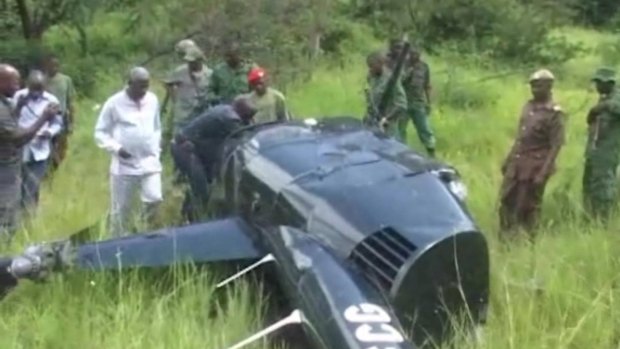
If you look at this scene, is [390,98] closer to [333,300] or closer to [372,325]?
[333,300]

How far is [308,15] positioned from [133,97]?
32.5 ft

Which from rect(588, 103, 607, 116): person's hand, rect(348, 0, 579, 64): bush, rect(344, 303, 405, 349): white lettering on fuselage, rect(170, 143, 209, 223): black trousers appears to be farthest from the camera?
rect(348, 0, 579, 64): bush

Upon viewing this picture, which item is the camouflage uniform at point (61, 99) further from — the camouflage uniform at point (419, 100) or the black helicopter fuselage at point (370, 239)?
the black helicopter fuselage at point (370, 239)

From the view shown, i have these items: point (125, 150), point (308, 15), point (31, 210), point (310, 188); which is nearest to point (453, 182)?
point (310, 188)

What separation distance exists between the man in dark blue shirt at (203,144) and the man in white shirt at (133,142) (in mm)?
201

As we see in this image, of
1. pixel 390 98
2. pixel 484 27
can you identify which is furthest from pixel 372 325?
pixel 484 27

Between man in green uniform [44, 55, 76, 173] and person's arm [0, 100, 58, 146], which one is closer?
person's arm [0, 100, 58, 146]

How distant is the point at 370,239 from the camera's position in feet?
18.2

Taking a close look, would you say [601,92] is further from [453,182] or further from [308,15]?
[308,15]

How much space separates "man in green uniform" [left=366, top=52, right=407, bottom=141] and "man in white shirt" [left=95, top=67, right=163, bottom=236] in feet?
8.04

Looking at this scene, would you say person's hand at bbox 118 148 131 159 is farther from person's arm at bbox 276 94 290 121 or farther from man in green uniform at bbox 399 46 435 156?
man in green uniform at bbox 399 46 435 156

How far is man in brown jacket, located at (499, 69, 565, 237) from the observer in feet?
27.1

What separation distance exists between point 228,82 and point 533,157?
279 cm

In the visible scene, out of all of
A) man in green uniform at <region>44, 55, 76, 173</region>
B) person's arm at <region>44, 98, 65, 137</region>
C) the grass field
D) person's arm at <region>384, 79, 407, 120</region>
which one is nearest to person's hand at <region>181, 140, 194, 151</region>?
the grass field
